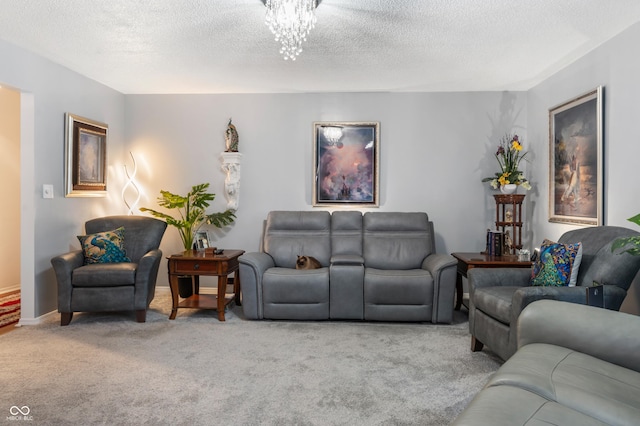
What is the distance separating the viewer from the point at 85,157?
176 inches

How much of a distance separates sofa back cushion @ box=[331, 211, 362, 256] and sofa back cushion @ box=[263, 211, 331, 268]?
0.06 m

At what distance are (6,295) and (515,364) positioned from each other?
5.43m

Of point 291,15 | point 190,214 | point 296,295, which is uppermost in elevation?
point 291,15

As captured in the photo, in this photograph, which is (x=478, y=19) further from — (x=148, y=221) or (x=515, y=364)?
(x=148, y=221)

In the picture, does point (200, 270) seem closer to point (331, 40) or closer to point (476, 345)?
point (331, 40)

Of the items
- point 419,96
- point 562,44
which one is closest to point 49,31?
point 419,96

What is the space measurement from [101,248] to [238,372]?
2.06 metres

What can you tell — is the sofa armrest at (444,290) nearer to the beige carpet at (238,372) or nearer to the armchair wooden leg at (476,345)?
the beige carpet at (238,372)

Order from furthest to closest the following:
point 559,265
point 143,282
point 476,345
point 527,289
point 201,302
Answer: point 201,302
point 143,282
point 476,345
point 559,265
point 527,289

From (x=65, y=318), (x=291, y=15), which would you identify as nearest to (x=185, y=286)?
(x=65, y=318)

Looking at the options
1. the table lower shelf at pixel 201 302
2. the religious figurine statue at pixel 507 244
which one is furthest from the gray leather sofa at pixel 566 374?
the table lower shelf at pixel 201 302

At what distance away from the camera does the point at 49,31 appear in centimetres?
333

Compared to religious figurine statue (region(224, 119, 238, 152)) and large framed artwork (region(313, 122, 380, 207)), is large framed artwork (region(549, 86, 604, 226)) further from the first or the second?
religious figurine statue (region(224, 119, 238, 152))

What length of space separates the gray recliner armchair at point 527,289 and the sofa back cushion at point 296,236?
1.73m
